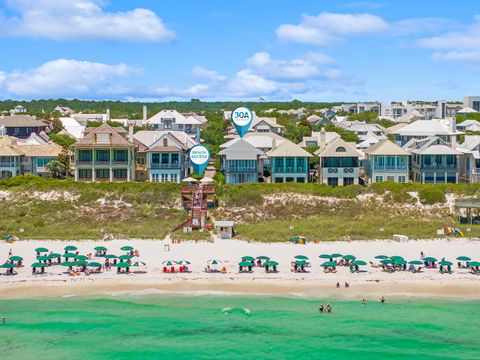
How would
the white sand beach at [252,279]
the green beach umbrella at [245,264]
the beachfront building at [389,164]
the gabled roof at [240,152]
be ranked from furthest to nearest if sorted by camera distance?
1. the beachfront building at [389,164]
2. the gabled roof at [240,152]
3. the green beach umbrella at [245,264]
4. the white sand beach at [252,279]

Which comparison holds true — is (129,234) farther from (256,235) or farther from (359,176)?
(359,176)

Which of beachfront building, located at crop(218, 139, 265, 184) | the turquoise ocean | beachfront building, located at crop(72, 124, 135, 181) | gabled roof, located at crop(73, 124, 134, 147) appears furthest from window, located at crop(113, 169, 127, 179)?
the turquoise ocean

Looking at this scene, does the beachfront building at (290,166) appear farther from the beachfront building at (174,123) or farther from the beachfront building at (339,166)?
the beachfront building at (174,123)

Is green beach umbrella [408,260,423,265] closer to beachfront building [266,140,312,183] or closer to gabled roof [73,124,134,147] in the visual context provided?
beachfront building [266,140,312,183]

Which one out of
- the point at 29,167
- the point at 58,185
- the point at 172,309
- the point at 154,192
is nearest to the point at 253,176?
the point at 154,192

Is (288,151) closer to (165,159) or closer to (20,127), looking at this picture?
(165,159)


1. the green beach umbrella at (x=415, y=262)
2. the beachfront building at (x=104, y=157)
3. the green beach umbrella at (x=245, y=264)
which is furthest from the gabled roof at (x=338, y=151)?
the green beach umbrella at (x=245, y=264)
